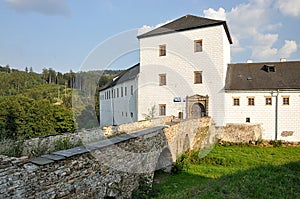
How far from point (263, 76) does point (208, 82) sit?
4.41m

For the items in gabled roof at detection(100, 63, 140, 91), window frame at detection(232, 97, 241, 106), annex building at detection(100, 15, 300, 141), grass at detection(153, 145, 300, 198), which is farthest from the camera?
gabled roof at detection(100, 63, 140, 91)

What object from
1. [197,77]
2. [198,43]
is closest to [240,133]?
[197,77]

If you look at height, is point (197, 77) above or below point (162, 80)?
above

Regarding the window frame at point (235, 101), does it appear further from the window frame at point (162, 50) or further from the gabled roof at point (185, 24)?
the window frame at point (162, 50)

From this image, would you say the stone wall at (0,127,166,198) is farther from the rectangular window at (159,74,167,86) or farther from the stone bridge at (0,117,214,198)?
the rectangular window at (159,74,167,86)

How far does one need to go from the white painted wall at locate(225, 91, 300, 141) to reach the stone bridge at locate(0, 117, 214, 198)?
36.7 feet

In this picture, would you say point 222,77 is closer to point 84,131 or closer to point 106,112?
point 84,131

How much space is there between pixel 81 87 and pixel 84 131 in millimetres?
3493

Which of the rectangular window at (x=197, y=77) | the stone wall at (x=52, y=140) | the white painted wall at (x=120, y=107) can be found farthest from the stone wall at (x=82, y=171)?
the white painted wall at (x=120, y=107)

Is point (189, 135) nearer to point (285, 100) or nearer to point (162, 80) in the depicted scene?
point (162, 80)

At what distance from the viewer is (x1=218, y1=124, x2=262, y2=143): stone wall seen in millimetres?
17562

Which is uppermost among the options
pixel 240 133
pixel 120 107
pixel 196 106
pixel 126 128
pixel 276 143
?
pixel 196 106

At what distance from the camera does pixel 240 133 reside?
58.6ft

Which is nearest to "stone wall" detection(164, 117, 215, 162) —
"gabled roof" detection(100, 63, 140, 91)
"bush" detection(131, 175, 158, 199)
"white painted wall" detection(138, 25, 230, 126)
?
"bush" detection(131, 175, 158, 199)
